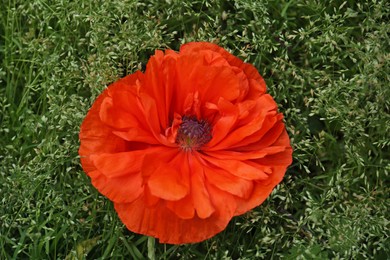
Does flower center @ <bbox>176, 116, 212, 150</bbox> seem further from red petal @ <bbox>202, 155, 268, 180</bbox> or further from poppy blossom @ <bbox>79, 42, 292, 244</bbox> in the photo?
red petal @ <bbox>202, 155, 268, 180</bbox>

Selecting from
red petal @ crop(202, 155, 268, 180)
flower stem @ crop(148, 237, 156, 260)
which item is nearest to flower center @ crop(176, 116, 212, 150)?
red petal @ crop(202, 155, 268, 180)

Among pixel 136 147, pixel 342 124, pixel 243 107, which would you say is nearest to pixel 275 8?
pixel 342 124

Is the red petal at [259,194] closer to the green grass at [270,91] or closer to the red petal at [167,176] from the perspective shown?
the red petal at [167,176]

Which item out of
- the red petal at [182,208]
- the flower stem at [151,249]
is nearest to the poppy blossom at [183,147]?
the red petal at [182,208]

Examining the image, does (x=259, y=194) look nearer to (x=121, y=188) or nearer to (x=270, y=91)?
(x=121, y=188)

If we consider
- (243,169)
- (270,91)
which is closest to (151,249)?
(243,169)

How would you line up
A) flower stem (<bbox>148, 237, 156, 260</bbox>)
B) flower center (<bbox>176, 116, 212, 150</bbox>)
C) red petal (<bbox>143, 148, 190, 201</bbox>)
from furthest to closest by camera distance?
flower stem (<bbox>148, 237, 156, 260</bbox>)
flower center (<bbox>176, 116, 212, 150</bbox>)
red petal (<bbox>143, 148, 190, 201</bbox>)

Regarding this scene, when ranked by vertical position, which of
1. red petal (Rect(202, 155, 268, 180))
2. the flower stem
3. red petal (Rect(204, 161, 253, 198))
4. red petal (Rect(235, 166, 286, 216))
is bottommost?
the flower stem
